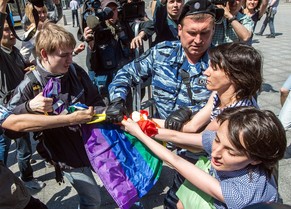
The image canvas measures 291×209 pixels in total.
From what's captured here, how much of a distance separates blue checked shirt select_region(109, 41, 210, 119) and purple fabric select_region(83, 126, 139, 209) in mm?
349

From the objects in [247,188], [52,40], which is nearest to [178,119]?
[247,188]

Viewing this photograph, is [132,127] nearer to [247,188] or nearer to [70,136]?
[70,136]

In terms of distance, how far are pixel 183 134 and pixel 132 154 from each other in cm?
46

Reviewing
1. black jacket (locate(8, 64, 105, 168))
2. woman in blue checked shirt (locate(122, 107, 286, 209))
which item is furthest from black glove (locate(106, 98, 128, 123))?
woman in blue checked shirt (locate(122, 107, 286, 209))

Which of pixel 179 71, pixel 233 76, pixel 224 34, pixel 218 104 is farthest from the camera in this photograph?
pixel 224 34

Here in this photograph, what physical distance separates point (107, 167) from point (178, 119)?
0.61 meters

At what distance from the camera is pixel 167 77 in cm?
229

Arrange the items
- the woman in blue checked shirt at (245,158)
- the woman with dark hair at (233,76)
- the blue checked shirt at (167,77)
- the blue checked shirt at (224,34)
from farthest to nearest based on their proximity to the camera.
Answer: the blue checked shirt at (224,34)
the blue checked shirt at (167,77)
the woman with dark hair at (233,76)
the woman in blue checked shirt at (245,158)

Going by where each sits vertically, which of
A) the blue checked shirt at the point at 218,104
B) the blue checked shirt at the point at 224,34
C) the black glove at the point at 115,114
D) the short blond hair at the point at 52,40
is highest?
the short blond hair at the point at 52,40

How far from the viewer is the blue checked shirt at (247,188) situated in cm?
136

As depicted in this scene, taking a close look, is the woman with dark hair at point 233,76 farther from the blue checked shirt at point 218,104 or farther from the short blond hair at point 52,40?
the short blond hair at point 52,40

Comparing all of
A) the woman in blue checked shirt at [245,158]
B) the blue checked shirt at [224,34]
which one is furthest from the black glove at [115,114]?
the blue checked shirt at [224,34]

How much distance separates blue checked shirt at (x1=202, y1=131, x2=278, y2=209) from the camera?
1364 mm

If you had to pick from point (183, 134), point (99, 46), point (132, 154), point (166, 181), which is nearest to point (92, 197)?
point (132, 154)
